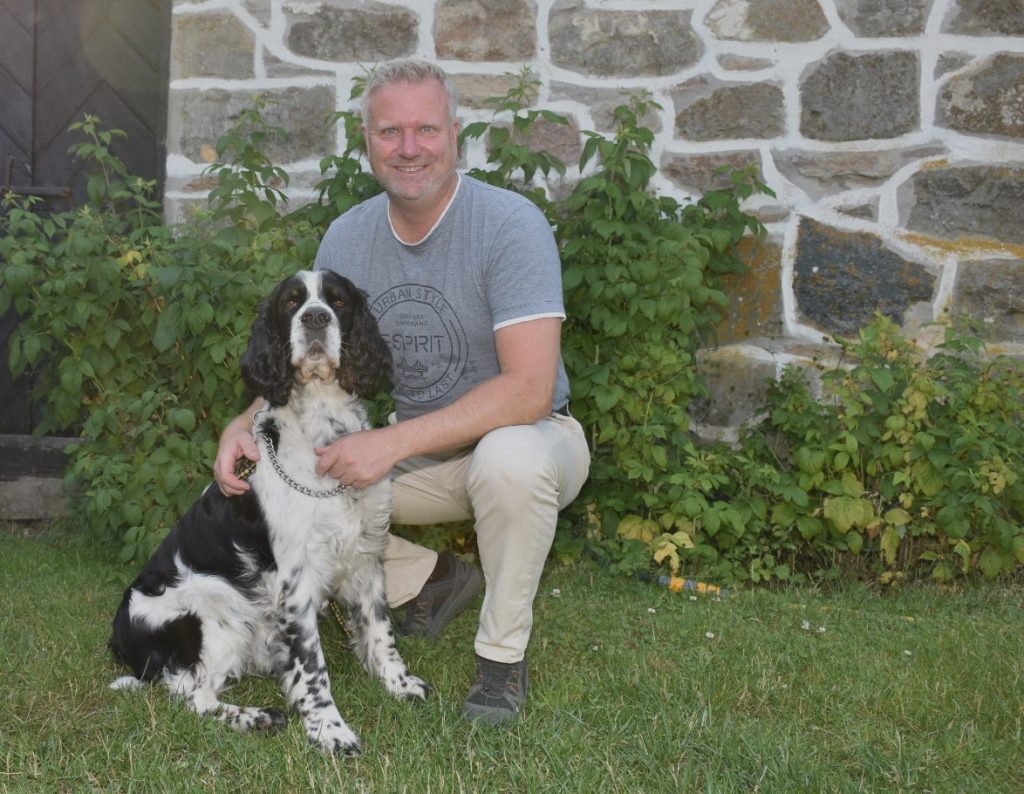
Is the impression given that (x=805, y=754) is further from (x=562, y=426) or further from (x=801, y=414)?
(x=801, y=414)

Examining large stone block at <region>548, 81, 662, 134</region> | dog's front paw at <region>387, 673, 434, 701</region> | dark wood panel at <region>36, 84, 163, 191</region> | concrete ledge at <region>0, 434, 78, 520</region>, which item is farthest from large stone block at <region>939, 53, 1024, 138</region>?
concrete ledge at <region>0, 434, 78, 520</region>

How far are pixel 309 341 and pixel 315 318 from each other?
0.20 feet

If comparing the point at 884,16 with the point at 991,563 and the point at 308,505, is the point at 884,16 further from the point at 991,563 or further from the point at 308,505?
the point at 308,505

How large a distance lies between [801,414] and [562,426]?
4.21 feet

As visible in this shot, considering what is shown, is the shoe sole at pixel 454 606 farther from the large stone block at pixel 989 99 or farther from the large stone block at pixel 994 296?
the large stone block at pixel 989 99

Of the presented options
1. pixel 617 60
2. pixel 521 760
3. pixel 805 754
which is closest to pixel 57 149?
pixel 617 60

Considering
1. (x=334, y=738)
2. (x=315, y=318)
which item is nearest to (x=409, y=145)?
(x=315, y=318)

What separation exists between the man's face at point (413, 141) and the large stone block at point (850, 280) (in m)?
1.89

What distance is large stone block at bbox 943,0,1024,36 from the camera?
3971 mm

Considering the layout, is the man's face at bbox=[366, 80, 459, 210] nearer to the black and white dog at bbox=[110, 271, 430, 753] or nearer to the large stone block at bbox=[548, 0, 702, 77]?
the black and white dog at bbox=[110, 271, 430, 753]

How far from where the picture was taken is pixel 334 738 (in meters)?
2.42

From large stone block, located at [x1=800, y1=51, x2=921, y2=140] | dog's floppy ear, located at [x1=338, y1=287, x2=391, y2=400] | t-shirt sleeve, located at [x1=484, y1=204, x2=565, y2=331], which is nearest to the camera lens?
dog's floppy ear, located at [x1=338, y1=287, x2=391, y2=400]

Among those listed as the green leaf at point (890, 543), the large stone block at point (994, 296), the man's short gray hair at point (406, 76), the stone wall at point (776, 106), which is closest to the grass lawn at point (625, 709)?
the green leaf at point (890, 543)

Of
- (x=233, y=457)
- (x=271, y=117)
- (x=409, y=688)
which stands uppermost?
(x=271, y=117)
